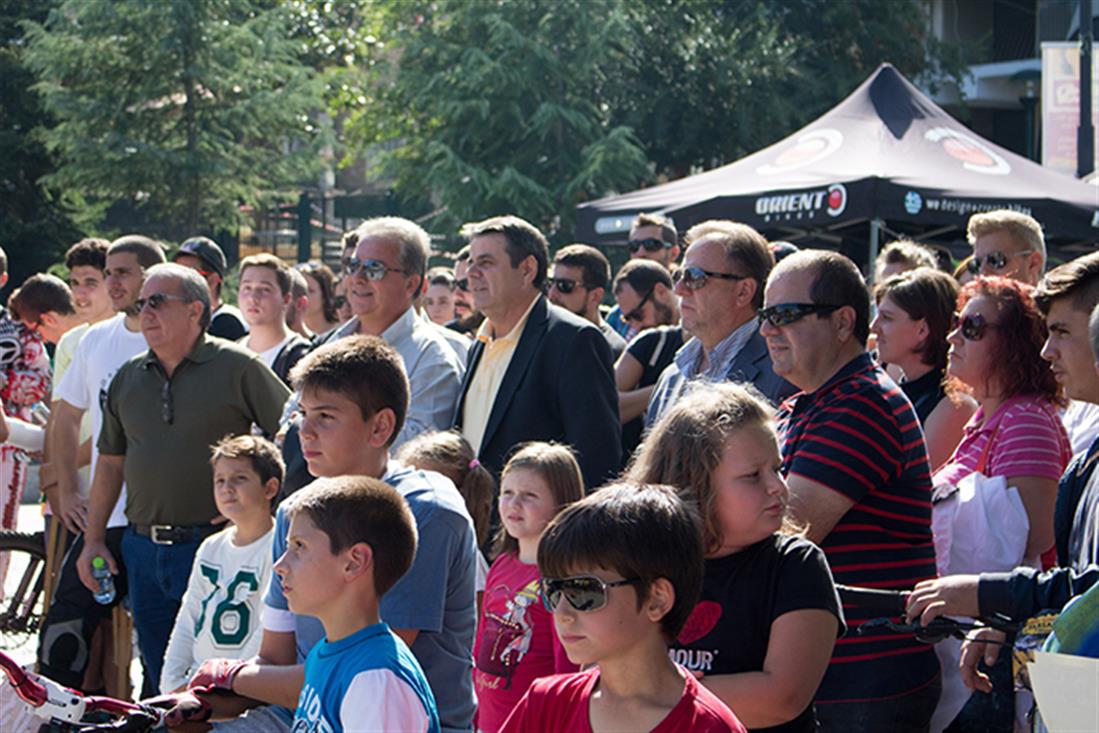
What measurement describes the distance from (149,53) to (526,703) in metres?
23.7

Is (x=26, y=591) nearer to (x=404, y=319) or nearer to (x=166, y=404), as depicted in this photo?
(x=166, y=404)

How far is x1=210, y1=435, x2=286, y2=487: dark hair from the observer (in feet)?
17.6

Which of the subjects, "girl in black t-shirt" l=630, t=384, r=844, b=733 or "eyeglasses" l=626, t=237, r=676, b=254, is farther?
"eyeglasses" l=626, t=237, r=676, b=254

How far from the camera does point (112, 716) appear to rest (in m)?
3.34

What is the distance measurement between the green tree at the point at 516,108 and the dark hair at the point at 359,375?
22517 mm

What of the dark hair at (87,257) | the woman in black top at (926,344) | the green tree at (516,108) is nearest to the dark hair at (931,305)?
the woman in black top at (926,344)

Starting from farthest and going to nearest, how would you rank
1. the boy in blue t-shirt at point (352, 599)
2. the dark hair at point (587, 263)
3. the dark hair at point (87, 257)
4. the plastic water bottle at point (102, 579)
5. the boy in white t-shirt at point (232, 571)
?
the dark hair at point (87, 257)
the dark hair at point (587, 263)
the plastic water bottle at point (102, 579)
the boy in white t-shirt at point (232, 571)
the boy in blue t-shirt at point (352, 599)

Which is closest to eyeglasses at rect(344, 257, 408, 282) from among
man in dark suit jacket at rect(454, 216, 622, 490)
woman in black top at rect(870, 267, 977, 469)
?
man in dark suit jacket at rect(454, 216, 622, 490)

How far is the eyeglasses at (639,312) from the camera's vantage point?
310 inches

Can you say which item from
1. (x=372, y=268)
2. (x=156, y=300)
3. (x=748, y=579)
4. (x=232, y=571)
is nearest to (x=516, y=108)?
(x=156, y=300)

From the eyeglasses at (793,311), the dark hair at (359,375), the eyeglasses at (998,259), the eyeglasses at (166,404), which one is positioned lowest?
the eyeglasses at (166,404)

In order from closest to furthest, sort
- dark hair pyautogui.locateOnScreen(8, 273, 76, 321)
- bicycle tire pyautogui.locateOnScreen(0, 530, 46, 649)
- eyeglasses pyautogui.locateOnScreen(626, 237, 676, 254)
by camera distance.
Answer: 1. bicycle tire pyautogui.locateOnScreen(0, 530, 46, 649)
2. dark hair pyautogui.locateOnScreen(8, 273, 76, 321)
3. eyeglasses pyautogui.locateOnScreen(626, 237, 676, 254)

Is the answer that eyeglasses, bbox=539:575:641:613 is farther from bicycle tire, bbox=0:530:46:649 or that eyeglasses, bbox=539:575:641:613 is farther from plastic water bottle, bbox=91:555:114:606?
bicycle tire, bbox=0:530:46:649

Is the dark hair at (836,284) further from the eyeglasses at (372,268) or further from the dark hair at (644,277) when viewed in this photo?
the dark hair at (644,277)
